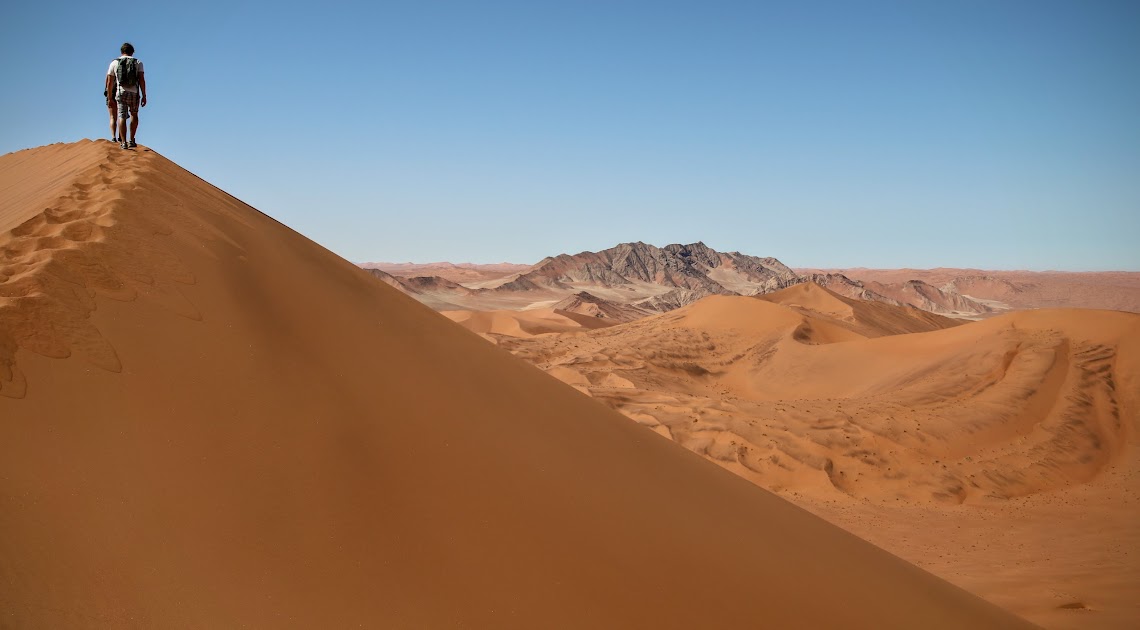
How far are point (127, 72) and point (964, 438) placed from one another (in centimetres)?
1213

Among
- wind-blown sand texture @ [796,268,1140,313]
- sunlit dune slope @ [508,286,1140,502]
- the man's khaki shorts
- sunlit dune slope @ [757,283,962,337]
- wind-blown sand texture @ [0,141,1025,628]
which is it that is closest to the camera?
wind-blown sand texture @ [0,141,1025,628]

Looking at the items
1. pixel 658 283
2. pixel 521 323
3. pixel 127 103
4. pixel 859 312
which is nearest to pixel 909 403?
pixel 127 103

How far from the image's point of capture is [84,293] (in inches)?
102

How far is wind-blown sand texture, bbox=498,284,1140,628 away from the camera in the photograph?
712cm

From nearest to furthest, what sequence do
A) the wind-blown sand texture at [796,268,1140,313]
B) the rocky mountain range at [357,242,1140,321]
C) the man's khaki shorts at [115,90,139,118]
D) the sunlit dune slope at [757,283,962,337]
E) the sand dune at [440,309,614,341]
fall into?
the man's khaki shorts at [115,90,139,118]
the sunlit dune slope at [757,283,962,337]
the sand dune at [440,309,614,341]
the rocky mountain range at [357,242,1140,321]
the wind-blown sand texture at [796,268,1140,313]

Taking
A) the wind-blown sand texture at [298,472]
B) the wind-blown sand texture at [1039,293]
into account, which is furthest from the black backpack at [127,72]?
the wind-blown sand texture at [1039,293]

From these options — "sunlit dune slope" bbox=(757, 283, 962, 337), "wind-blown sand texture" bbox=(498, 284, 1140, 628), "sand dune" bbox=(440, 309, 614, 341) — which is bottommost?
"wind-blown sand texture" bbox=(498, 284, 1140, 628)

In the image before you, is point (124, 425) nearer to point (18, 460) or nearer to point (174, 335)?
point (18, 460)

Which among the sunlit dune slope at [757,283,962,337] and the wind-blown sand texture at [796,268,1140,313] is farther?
the wind-blown sand texture at [796,268,1140,313]

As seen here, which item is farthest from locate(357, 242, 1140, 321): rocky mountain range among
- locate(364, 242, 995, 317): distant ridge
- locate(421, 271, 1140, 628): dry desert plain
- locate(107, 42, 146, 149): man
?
locate(107, 42, 146, 149): man

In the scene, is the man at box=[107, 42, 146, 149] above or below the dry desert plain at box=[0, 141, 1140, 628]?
above

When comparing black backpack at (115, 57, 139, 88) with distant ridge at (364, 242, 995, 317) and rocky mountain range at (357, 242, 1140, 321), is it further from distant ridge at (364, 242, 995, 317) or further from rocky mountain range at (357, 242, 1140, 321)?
distant ridge at (364, 242, 995, 317)

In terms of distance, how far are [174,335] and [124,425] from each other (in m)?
0.56

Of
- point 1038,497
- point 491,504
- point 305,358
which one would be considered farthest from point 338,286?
point 1038,497
